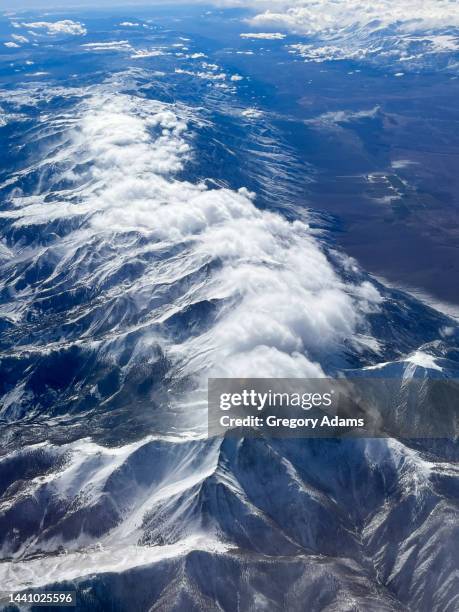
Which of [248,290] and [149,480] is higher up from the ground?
[248,290]

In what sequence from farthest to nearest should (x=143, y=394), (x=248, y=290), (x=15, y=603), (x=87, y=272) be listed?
(x=87, y=272) < (x=248, y=290) < (x=143, y=394) < (x=15, y=603)

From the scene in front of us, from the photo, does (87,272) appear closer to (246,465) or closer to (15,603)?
(246,465)

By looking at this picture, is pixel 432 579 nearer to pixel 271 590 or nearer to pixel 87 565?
pixel 271 590

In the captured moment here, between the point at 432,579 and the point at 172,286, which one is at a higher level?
the point at 172,286

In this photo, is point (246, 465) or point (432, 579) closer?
point (432, 579)

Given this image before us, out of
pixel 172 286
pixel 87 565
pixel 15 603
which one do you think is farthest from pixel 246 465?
pixel 172 286

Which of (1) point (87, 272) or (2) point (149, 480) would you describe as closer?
(2) point (149, 480)

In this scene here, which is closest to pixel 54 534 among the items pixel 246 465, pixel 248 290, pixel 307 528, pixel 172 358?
pixel 246 465

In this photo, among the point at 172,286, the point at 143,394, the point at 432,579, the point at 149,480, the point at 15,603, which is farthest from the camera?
the point at 172,286

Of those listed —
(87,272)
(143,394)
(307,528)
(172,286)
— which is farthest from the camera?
(87,272)
